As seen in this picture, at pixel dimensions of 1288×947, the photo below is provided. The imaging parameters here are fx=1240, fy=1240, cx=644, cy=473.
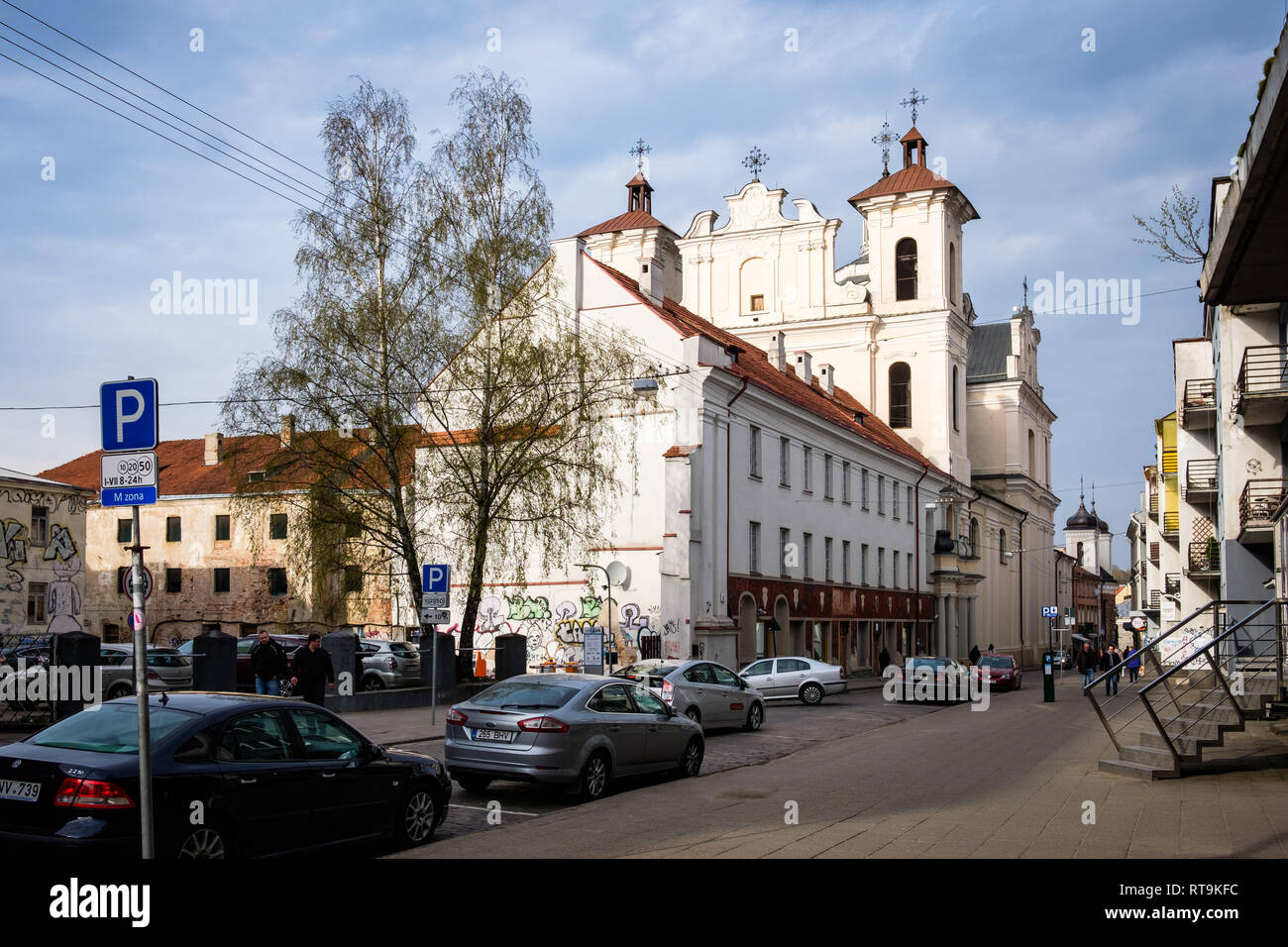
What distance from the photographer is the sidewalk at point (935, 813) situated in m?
10.6

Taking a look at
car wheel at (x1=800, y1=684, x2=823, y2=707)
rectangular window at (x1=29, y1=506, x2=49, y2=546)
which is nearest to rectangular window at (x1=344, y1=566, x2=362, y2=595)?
car wheel at (x1=800, y1=684, x2=823, y2=707)

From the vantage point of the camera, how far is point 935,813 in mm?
12781

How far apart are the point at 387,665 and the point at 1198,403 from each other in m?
27.1

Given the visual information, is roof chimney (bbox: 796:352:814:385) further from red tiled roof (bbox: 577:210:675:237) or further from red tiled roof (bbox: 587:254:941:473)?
red tiled roof (bbox: 577:210:675:237)

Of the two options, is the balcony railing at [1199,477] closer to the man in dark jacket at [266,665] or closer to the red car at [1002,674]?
the red car at [1002,674]

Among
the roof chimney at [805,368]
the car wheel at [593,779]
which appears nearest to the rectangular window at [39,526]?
the roof chimney at [805,368]

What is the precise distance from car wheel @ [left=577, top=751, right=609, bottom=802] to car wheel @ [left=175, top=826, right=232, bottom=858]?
5.56 m

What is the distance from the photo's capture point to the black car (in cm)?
Answer: 855

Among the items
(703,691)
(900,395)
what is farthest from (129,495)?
(900,395)

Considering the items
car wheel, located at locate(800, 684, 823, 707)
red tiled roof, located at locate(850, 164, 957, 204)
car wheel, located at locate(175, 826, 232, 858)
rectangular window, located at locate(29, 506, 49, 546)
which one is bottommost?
car wheel, located at locate(800, 684, 823, 707)

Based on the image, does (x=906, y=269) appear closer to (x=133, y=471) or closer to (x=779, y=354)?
(x=779, y=354)

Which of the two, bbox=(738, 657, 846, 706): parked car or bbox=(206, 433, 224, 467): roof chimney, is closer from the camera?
bbox=(738, 657, 846, 706): parked car

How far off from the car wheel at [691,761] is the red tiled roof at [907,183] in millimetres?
49397

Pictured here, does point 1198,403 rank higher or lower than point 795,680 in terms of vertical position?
higher
